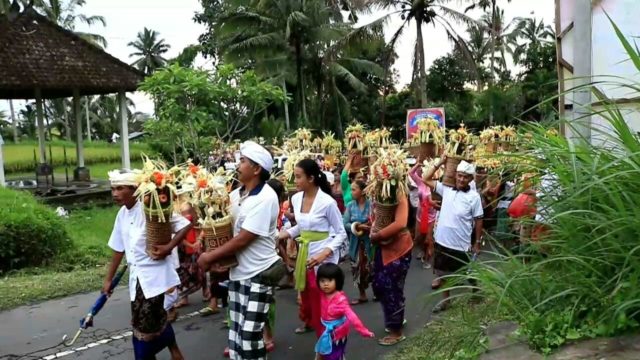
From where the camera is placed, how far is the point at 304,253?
4.71 meters

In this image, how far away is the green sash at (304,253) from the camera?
469 centimetres

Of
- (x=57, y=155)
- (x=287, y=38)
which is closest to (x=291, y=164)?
(x=287, y=38)

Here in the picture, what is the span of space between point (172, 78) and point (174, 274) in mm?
6549

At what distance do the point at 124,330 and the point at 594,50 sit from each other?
5.62 m

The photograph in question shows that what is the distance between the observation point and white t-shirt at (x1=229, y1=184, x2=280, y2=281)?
3793mm

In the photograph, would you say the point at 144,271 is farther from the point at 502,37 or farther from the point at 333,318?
the point at 502,37

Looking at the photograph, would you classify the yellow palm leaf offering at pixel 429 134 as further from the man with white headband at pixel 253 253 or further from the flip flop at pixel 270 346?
the man with white headband at pixel 253 253

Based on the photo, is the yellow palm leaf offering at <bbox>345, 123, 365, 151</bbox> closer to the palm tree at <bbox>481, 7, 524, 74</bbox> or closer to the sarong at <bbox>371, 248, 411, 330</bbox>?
the sarong at <bbox>371, 248, 411, 330</bbox>

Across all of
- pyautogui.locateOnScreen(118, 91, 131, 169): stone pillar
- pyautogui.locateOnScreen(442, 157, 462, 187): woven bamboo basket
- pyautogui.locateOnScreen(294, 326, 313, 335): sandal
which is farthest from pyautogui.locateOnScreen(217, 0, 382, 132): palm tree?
pyautogui.locateOnScreen(294, 326, 313, 335): sandal

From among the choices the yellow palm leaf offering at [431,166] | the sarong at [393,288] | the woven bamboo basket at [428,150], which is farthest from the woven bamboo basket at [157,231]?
the woven bamboo basket at [428,150]

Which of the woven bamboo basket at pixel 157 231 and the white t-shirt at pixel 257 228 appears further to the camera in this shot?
the woven bamboo basket at pixel 157 231

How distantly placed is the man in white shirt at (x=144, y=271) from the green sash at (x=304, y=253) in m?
0.98

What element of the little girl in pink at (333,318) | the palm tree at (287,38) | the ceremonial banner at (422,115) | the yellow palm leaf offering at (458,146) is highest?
the palm tree at (287,38)

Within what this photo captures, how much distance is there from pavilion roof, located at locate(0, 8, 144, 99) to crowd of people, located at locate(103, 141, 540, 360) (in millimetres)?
10501
